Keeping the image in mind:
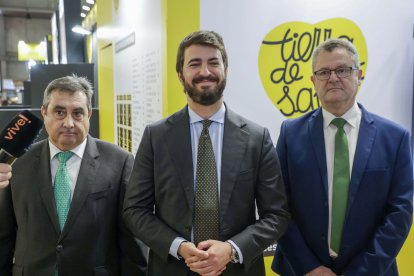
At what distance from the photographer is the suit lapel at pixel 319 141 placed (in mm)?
2029

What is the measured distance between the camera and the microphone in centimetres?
148

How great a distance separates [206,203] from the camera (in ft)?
5.99

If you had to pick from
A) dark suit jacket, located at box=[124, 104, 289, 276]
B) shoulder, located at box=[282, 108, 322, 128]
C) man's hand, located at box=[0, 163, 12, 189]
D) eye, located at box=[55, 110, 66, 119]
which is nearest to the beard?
dark suit jacket, located at box=[124, 104, 289, 276]

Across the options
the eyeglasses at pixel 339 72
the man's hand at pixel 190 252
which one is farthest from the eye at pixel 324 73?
the man's hand at pixel 190 252

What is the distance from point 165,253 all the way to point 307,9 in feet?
6.94

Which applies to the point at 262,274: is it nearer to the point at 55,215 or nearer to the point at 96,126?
the point at 55,215

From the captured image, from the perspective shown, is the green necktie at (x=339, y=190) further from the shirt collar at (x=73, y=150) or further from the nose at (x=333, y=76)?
the shirt collar at (x=73, y=150)

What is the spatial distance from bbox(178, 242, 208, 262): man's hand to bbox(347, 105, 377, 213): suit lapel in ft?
2.52

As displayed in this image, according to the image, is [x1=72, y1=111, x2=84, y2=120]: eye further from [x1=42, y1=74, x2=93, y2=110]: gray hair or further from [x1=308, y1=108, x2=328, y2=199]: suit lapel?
[x1=308, y1=108, x2=328, y2=199]: suit lapel

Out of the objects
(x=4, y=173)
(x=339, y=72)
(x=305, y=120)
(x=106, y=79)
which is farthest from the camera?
(x=106, y=79)

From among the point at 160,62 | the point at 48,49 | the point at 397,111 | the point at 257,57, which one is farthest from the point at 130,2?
the point at 48,49

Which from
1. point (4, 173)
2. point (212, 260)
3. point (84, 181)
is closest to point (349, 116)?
point (212, 260)

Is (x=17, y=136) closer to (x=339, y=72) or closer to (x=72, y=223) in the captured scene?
(x=72, y=223)

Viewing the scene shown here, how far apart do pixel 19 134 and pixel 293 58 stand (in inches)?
82.1
